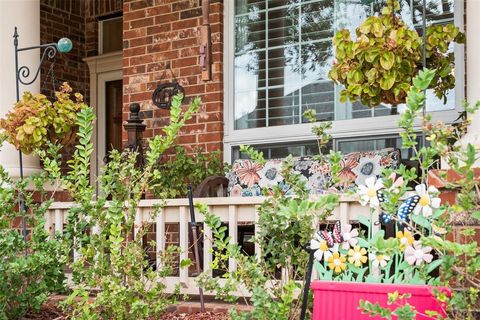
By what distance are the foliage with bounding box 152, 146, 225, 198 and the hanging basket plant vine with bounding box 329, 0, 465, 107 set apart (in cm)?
180

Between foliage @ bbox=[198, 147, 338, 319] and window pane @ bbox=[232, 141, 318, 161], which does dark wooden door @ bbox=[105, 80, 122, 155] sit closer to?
window pane @ bbox=[232, 141, 318, 161]

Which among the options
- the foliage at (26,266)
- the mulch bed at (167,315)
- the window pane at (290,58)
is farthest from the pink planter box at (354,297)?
the window pane at (290,58)

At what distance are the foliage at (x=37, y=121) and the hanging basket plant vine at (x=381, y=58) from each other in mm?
1928

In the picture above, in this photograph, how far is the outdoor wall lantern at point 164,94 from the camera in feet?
18.5

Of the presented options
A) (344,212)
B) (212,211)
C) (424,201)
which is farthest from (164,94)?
(424,201)

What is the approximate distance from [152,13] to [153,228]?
6.24 feet

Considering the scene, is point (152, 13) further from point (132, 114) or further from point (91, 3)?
point (91, 3)

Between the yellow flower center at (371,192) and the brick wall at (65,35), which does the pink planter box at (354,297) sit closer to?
the yellow flower center at (371,192)

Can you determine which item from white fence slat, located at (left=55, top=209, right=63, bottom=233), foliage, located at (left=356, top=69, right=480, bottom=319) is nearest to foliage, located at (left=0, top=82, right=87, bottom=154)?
white fence slat, located at (left=55, top=209, right=63, bottom=233)

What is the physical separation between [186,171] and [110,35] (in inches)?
125

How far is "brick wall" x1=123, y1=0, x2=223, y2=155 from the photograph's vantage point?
548 centimetres

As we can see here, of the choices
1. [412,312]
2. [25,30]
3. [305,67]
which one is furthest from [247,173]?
[412,312]

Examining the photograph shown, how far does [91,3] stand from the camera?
7.88 meters

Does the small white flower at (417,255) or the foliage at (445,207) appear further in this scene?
the small white flower at (417,255)
